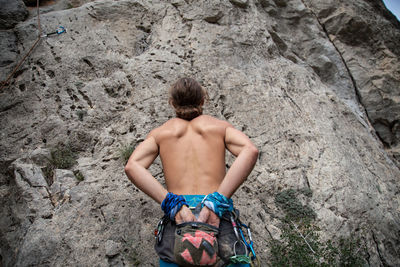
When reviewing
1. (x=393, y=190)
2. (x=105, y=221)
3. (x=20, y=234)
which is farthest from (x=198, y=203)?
(x=393, y=190)

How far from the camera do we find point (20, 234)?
136 inches

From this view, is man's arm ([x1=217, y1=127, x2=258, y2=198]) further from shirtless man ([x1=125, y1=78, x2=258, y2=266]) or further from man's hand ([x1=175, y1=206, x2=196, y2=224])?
man's hand ([x1=175, y1=206, x2=196, y2=224])

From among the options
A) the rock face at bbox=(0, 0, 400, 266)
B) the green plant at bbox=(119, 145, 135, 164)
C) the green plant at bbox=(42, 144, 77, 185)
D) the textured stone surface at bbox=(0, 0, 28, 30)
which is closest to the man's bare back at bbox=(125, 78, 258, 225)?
the rock face at bbox=(0, 0, 400, 266)

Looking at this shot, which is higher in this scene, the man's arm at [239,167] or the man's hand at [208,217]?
the man's arm at [239,167]

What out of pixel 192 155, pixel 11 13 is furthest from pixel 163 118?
pixel 11 13

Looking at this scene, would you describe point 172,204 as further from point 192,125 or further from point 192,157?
point 192,125

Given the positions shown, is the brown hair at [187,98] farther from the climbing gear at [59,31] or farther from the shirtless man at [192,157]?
the climbing gear at [59,31]

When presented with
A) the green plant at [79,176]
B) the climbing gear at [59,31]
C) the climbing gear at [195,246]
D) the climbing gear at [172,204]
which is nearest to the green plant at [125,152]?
the green plant at [79,176]

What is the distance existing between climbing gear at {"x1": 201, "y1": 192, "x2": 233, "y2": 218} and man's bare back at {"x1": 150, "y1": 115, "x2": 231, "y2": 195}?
133 mm

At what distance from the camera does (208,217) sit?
2250 mm

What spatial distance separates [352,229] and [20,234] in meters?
3.93

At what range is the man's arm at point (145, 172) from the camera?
2383 mm

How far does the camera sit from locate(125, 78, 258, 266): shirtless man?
7.79 feet

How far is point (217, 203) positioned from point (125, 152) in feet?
7.21
